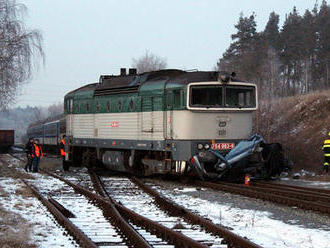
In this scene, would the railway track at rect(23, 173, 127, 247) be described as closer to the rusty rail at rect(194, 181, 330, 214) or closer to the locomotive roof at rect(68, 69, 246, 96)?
the rusty rail at rect(194, 181, 330, 214)

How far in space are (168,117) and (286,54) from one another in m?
47.6

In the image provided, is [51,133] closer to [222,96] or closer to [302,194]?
[222,96]

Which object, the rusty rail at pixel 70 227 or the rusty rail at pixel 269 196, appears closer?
the rusty rail at pixel 70 227

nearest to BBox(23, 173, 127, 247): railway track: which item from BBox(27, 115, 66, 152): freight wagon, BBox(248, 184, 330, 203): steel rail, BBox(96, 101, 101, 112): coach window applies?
BBox(248, 184, 330, 203): steel rail

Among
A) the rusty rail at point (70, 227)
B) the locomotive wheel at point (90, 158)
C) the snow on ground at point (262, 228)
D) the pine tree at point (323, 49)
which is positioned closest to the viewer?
the rusty rail at point (70, 227)

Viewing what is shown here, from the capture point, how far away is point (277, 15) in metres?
72.4

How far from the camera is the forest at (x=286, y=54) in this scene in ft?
187

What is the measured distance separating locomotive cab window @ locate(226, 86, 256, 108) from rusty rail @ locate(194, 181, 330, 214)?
8.11 feet

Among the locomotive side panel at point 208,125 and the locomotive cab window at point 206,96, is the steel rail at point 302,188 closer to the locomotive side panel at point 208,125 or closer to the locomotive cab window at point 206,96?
the locomotive side panel at point 208,125

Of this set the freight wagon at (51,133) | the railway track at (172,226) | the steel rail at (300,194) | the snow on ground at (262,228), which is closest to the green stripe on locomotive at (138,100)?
the steel rail at (300,194)

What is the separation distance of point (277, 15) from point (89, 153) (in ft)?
186

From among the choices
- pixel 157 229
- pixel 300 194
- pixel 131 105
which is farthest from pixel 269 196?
pixel 131 105

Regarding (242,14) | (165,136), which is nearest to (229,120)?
(165,136)

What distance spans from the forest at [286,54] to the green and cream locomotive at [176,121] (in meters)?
38.1
